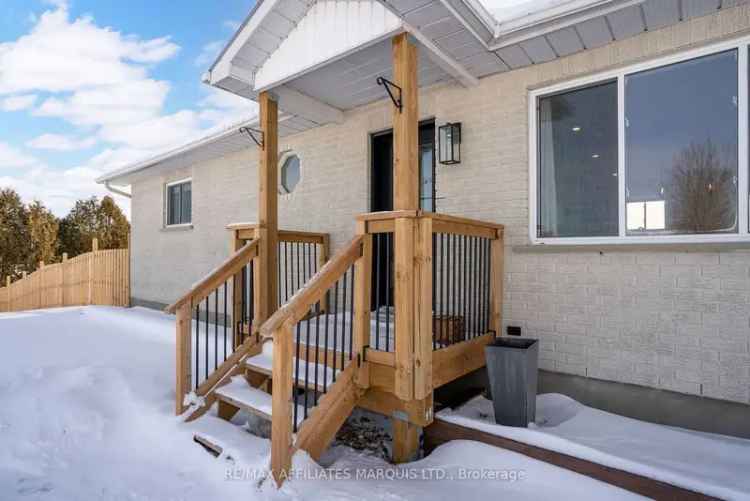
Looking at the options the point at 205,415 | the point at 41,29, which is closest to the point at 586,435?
Result: the point at 205,415

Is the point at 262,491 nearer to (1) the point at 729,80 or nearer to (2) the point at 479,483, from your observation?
(2) the point at 479,483

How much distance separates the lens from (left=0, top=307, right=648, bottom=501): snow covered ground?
2391 millimetres

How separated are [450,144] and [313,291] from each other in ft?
6.94

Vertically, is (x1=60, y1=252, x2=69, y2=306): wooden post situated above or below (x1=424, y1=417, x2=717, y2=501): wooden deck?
above

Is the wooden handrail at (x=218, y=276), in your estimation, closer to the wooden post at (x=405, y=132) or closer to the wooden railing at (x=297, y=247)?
the wooden railing at (x=297, y=247)

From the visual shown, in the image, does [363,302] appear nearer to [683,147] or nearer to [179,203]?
[683,147]

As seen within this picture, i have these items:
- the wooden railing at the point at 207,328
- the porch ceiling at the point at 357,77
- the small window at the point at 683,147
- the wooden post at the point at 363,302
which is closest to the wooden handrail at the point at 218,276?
the wooden railing at the point at 207,328

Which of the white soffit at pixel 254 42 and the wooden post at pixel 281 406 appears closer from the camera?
the wooden post at pixel 281 406

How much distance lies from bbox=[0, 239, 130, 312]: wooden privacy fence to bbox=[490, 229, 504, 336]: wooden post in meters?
8.19

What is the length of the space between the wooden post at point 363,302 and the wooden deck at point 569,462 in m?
0.63

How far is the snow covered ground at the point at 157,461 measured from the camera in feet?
7.84

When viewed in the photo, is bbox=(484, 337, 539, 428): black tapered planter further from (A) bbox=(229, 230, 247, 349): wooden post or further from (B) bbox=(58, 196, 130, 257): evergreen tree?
(B) bbox=(58, 196, 130, 257): evergreen tree

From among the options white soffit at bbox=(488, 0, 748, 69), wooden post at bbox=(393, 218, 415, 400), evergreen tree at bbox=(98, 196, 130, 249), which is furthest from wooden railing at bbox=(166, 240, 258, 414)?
evergreen tree at bbox=(98, 196, 130, 249)

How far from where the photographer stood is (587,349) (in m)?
3.27
